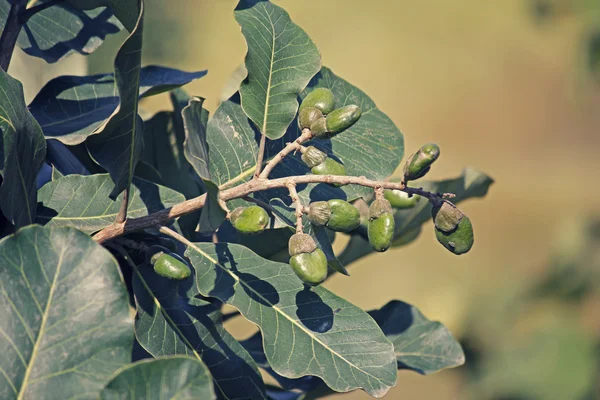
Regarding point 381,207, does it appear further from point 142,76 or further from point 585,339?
point 585,339

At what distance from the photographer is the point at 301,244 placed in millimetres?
700

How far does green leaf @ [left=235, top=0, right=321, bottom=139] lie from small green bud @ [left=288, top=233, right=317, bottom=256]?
0.17m

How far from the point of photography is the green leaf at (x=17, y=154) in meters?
0.70

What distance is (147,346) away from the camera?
2.50 feet

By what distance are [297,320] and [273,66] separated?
0.98ft

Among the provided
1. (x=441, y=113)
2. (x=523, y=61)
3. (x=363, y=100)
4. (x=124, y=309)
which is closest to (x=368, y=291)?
(x=441, y=113)

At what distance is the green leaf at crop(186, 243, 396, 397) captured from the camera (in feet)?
2.57

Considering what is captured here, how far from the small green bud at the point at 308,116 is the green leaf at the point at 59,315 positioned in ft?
0.86

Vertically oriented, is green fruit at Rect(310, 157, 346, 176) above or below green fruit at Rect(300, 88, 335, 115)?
below

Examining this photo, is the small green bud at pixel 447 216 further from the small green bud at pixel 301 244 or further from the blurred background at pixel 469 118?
the blurred background at pixel 469 118

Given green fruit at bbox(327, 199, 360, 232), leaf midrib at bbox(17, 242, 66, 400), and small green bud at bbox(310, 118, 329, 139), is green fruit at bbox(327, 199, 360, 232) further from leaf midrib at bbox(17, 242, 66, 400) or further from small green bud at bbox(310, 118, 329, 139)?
leaf midrib at bbox(17, 242, 66, 400)

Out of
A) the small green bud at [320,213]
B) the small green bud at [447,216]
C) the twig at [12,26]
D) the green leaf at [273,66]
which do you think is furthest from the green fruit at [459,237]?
the twig at [12,26]

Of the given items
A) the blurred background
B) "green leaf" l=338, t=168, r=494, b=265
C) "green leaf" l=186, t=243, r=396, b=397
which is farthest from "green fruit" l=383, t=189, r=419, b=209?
the blurred background

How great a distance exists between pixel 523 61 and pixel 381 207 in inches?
275
